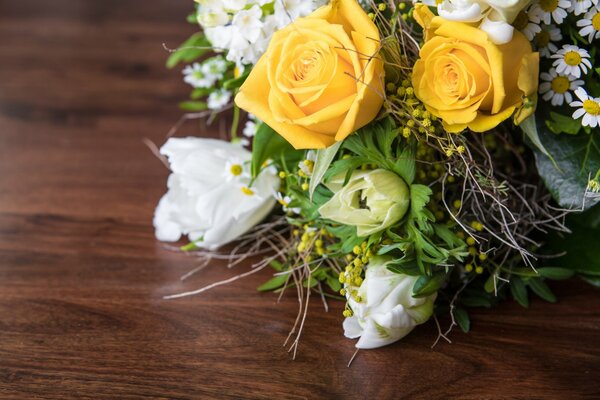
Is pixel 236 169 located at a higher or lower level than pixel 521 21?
lower

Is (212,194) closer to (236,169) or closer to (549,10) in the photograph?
(236,169)

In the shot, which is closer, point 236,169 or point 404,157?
point 404,157

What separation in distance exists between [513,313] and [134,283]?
0.34 meters

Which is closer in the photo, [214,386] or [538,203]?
[214,386]

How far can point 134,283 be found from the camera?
69 centimetres

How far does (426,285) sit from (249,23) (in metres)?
0.27

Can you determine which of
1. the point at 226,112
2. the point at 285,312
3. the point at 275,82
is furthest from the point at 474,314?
the point at 226,112

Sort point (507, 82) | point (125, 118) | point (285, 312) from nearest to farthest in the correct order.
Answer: point (507, 82) < point (285, 312) < point (125, 118)

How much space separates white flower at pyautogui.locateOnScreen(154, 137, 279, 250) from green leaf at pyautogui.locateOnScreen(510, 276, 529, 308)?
0.23 m

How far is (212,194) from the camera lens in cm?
69

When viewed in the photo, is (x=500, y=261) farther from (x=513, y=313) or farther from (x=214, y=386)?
(x=214, y=386)

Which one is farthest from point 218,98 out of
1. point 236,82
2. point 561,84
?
point 561,84

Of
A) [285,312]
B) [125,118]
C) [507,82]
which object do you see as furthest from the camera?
[125,118]

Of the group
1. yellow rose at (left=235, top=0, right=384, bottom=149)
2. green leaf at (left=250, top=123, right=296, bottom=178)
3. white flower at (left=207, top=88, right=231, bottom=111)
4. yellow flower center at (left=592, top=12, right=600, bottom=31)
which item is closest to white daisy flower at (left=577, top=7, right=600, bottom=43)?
yellow flower center at (left=592, top=12, right=600, bottom=31)
